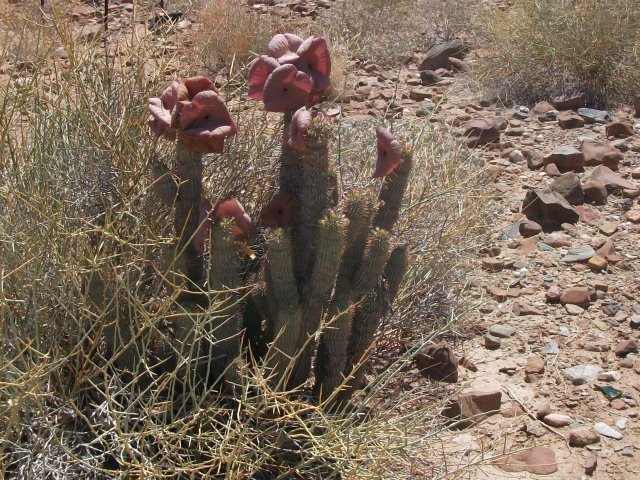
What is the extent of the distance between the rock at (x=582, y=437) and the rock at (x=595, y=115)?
3.62 metres

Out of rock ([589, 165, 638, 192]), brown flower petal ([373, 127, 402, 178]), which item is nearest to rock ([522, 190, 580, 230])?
rock ([589, 165, 638, 192])

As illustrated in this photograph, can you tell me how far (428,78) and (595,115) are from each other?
1541 mm

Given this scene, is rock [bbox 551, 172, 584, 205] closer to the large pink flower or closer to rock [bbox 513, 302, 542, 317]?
rock [bbox 513, 302, 542, 317]

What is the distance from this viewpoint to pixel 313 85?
10.7 ft

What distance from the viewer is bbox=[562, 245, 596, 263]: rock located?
504cm

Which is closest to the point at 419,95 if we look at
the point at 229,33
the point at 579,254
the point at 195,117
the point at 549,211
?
the point at 229,33

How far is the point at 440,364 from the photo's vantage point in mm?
4008

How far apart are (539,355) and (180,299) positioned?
1.87m

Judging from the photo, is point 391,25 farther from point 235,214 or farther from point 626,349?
point 235,214

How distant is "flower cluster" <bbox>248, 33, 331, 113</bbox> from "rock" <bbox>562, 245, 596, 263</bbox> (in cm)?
227

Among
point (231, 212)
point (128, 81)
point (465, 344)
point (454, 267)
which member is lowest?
point (465, 344)

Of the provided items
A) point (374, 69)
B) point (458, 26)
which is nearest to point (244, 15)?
point (374, 69)

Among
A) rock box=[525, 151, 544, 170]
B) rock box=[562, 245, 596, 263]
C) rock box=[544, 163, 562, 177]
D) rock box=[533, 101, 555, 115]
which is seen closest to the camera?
rock box=[562, 245, 596, 263]

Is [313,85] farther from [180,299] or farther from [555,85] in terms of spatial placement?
[555,85]
